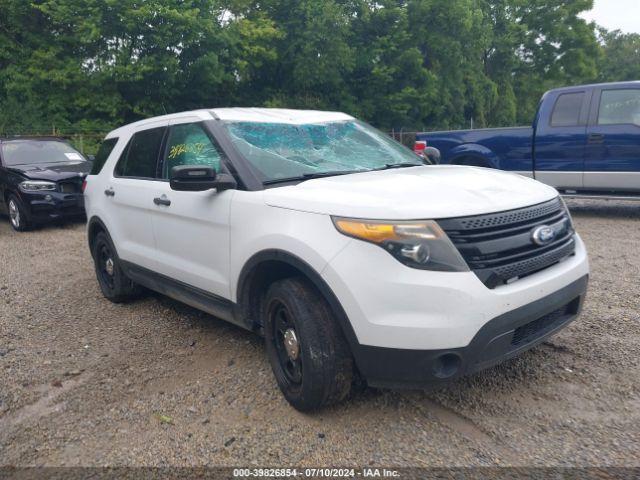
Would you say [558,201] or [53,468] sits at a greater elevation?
[558,201]

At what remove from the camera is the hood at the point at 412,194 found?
8.54 feet

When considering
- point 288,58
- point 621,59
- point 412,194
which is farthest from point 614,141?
point 621,59

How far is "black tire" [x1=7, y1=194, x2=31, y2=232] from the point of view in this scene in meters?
9.47

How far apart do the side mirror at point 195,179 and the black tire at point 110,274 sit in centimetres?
191

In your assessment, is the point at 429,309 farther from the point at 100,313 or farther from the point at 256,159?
the point at 100,313

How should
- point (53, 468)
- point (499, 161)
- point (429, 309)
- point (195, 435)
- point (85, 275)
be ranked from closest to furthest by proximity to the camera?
1. point (429, 309)
2. point (53, 468)
3. point (195, 435)
4. point (85, 275)
5. point (499, 161)

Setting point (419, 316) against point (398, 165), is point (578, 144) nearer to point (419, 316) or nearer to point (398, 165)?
point (398, 165)

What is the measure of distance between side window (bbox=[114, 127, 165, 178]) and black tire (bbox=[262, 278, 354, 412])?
6.30 feet

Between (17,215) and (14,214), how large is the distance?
0.14m

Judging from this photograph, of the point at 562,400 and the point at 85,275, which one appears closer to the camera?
the point at 562,400

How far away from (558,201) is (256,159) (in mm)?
1830


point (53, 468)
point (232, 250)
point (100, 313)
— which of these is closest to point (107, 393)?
point (53, 468)

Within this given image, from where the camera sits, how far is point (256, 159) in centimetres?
343

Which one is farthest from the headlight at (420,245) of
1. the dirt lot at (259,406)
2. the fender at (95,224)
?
the fender at (95,224)
